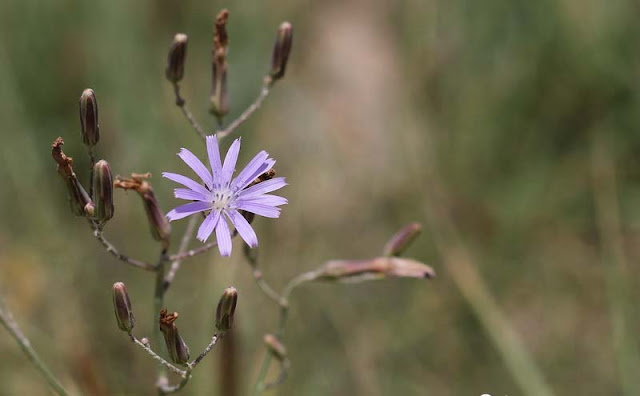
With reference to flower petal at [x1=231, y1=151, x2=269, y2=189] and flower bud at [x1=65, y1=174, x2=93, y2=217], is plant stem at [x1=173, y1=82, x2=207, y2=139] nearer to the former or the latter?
flower petal at [x1=231, y1=151, x2=269, y2=189]

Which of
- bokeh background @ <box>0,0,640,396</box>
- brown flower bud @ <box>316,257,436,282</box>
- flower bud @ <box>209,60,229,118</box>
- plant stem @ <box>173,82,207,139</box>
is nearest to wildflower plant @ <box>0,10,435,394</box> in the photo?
plant stem @ <box>173,82,207,139</box>

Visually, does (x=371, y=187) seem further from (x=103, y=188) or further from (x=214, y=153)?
(x=103, y=188)

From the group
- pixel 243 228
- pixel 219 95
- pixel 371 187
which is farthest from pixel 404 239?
pixel 371 187

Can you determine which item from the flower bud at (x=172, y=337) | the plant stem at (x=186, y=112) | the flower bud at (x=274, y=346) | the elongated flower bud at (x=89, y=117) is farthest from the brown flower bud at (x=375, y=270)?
the elongated flower bud at (x=89, y=117)

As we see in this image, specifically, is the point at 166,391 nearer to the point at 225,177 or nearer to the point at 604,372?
the point at 225,177

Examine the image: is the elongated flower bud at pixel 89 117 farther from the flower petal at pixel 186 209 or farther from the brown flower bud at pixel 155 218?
the flower petal at pixel 186 209

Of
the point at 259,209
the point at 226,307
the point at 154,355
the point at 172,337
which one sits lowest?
the point at 154,355
